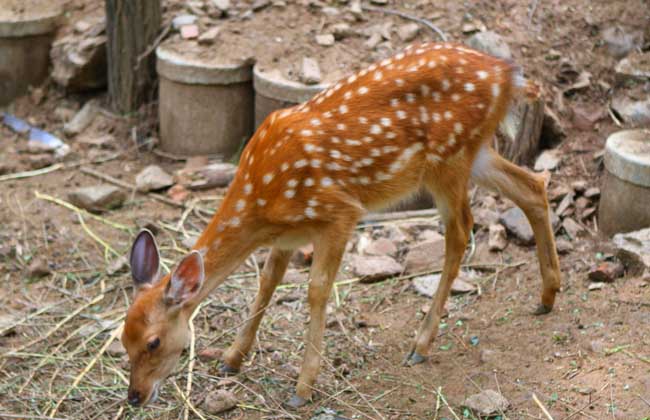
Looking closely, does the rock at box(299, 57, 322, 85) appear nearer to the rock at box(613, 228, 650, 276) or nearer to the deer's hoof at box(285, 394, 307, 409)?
the rock at box(613, 228, 650, 276)

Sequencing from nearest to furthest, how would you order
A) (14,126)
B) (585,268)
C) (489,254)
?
(585,268), (489,254), (14,126)

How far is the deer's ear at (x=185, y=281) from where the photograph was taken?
4.38 meters

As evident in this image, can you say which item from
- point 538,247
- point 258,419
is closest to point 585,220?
point 538,247

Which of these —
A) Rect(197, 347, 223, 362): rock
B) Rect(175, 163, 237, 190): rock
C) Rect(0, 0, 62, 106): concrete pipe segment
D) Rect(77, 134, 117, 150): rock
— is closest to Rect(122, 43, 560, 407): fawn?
Rect(197, 347, 223, 362): rock

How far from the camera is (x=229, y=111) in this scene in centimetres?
818

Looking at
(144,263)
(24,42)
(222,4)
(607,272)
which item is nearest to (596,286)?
(607,272)

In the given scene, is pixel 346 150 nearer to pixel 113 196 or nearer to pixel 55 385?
pixel 55 385

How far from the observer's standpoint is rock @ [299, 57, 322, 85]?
293 inches

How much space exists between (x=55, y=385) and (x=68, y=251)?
1.73 metres

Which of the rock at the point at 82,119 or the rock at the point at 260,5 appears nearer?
the rock at the point at 260,5

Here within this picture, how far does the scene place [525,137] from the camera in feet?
23.1

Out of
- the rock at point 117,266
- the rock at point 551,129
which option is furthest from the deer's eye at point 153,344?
the rock at point 551,129

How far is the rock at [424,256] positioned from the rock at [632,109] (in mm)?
1867

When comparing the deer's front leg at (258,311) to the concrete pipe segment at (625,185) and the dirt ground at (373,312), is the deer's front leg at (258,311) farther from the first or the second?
the concrete pipe segment at (625,185)
